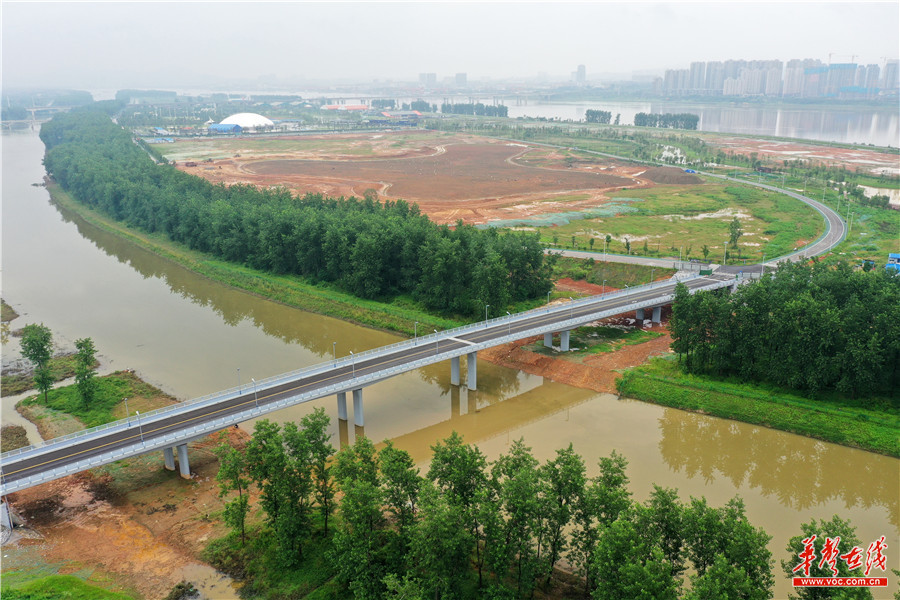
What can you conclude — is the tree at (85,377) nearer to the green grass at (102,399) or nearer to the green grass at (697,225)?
the green grass at (102,399)

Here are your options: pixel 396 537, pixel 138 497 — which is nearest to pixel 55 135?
pixel 138 497

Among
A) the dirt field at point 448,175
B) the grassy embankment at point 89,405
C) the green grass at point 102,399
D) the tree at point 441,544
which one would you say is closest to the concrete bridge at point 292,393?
the grassy embankment at point 89,405

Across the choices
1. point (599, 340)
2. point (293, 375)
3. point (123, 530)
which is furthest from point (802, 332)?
point (123, 530)

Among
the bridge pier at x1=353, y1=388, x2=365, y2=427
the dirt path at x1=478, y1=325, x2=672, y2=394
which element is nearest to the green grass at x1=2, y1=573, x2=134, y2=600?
the bridge pier at x1=353, y1=388, x2=365, y2=427

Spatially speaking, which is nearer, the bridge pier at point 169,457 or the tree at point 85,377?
the bridge pier at point 169,457

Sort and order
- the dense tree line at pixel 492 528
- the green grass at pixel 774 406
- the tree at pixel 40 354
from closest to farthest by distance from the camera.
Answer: the dense tree line at pixel 492 528
the green grass at pixel 774 406
the tree at pixel 40 354

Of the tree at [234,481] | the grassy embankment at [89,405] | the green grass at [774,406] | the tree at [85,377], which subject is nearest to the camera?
the tree at [234,481]

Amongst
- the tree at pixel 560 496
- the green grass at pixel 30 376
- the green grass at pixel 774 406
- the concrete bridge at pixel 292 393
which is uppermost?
the tree at pixel 560 496
